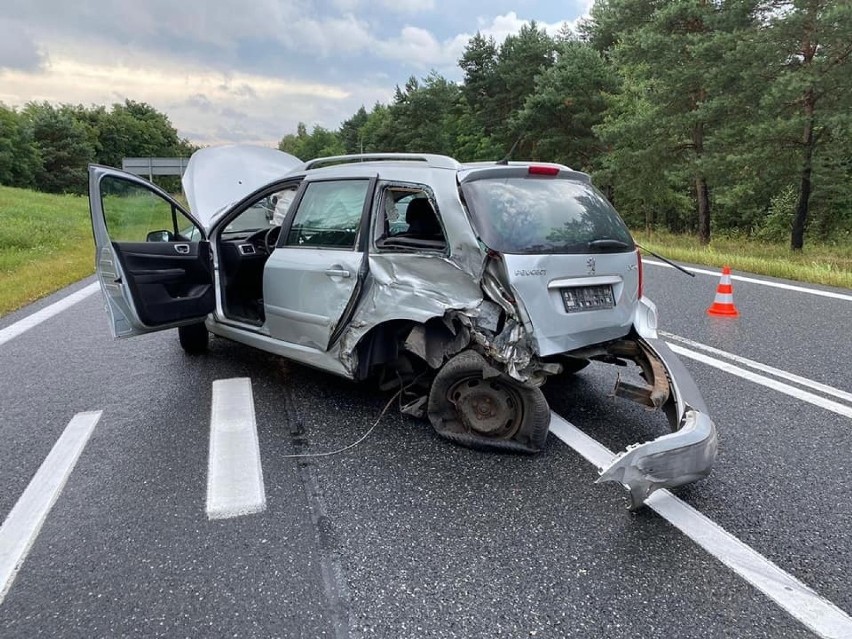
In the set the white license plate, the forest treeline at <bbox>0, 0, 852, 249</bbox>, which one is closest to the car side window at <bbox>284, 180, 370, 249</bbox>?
the white license plate

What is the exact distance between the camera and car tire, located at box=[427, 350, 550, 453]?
3189 mm

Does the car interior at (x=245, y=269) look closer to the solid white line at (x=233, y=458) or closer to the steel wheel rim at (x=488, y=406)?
the solid white line at (x=233, y=458)

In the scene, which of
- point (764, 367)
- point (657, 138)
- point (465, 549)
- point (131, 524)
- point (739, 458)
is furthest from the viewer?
point (657, 138)

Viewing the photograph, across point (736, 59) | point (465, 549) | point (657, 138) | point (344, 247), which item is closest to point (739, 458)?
point (465, 549)

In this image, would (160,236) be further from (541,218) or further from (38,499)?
(541,218)

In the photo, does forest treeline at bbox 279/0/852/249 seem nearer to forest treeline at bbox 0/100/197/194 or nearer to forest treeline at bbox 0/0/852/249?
forest treeline at bbox 0/0/852/249

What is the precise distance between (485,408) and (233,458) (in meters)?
1.55

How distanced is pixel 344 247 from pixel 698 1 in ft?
63.6

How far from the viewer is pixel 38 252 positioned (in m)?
13.8

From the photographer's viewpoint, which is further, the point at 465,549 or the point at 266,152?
the point at 266,152

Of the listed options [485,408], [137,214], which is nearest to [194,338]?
[137,214]

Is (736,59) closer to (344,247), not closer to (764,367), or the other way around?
(764,367)

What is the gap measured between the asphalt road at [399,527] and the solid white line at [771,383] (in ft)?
0.31

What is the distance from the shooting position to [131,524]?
2.62 metres
